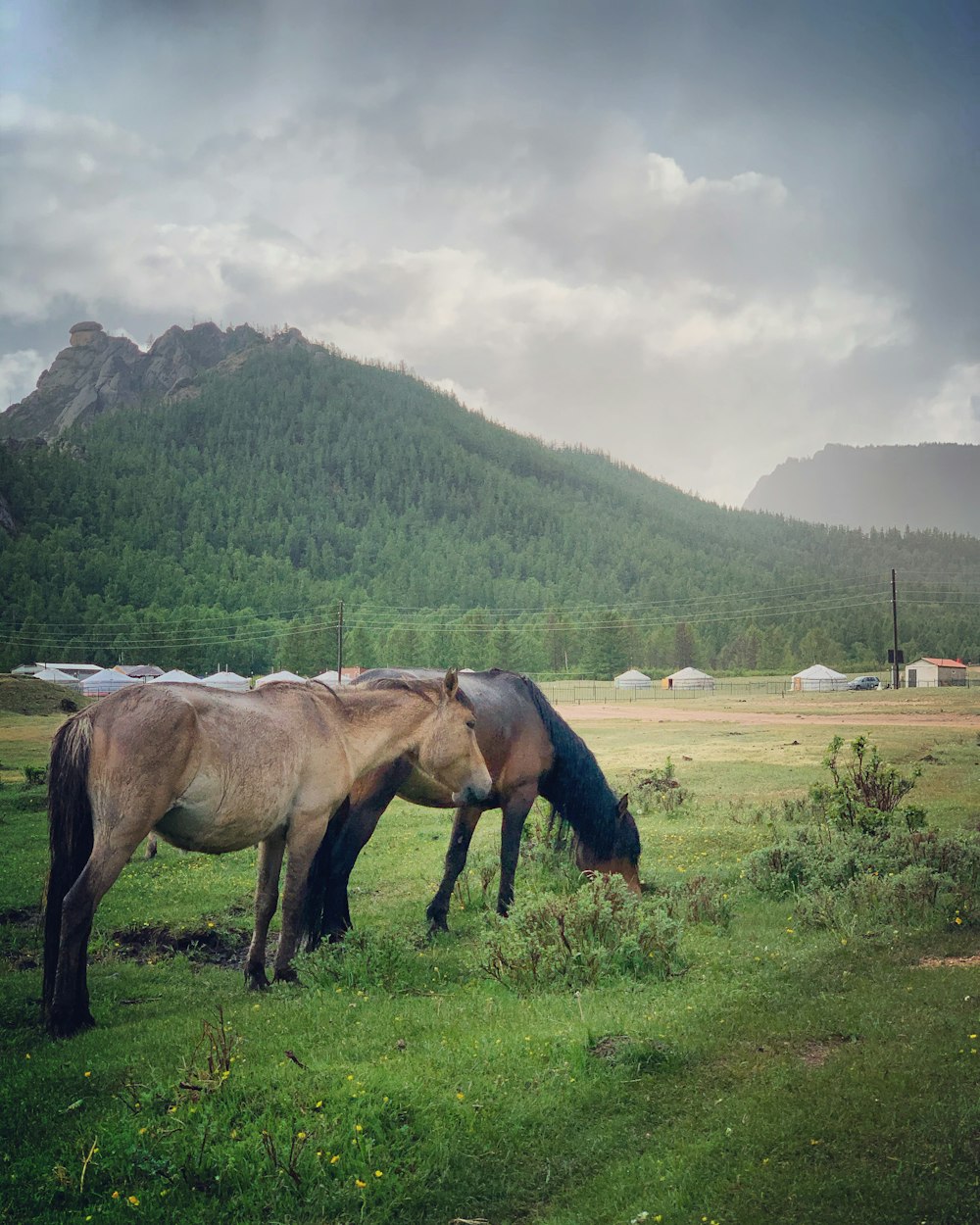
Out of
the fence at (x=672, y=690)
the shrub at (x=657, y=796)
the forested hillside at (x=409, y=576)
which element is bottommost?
the fence at (x=672, y=690)

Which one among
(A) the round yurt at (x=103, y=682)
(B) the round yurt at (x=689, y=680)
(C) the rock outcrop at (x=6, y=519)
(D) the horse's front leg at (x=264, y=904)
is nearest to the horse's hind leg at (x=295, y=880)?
(D) the horse's front leg at (x=264, y=904)

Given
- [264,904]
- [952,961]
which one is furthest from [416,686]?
[952,961]

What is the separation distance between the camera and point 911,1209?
12.4 feet

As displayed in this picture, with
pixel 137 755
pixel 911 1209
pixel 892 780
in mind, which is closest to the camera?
pixel 911 1209

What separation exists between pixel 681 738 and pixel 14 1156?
26.7 meters

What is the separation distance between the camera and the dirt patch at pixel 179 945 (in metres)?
8.16

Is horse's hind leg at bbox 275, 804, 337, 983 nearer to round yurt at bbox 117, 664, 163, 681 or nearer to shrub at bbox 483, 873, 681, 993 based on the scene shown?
shrub at bbox 483, 873, 681, 993

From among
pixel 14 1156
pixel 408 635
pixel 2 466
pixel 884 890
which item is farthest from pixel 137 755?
pixel 2 466

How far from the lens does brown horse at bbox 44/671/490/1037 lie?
5.91 metres

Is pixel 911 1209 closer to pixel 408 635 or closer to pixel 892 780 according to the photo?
pixel 892 780

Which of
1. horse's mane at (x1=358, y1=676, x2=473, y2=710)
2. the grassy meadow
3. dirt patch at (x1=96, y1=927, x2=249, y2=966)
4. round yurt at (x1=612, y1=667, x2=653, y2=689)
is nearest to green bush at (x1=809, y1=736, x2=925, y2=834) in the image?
the grassy meadow

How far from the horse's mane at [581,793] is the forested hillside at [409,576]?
68.1 metres

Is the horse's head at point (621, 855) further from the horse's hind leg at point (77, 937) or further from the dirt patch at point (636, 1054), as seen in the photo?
the horse's hind leg at point (77, 937)

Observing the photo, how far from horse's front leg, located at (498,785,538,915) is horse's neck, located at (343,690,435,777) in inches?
65.8
